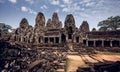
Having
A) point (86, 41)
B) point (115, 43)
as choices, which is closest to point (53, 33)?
point (86, 41)

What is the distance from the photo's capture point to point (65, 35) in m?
40.0

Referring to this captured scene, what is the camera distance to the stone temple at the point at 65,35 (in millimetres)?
37291

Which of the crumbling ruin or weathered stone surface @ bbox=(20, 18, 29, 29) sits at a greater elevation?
weathered stone surface @ bbox=(20, 18, 29, 29)

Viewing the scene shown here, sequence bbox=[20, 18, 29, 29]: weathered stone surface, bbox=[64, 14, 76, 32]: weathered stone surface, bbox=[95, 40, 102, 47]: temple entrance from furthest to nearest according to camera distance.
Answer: bbox=[20, 18, 29, 29]: weathered stone surface, bbox=[64, 14, 76, 32]: weathered stone surface, bbox=[95, 40, 102, 47]: temple entrance

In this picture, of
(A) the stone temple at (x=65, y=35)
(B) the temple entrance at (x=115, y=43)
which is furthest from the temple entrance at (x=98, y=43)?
A: (B) the temple entrance at (x=115, y=43)

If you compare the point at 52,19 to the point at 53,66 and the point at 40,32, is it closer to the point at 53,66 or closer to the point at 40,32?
the point at 40,32

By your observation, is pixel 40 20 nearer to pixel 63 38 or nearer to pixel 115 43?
pixel 63 38

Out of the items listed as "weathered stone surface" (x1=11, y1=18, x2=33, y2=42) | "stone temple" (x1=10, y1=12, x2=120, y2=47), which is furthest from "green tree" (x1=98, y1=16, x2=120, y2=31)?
"weathered stone surface" (x1=11, y1=18, x2=33, y2=42)

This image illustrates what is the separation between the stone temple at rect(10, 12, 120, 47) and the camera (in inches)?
1468

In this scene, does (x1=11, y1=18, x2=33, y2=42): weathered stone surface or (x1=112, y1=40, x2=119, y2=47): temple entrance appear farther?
(x1=11, y1=18, x2=33, y2=42): weathered stone surface

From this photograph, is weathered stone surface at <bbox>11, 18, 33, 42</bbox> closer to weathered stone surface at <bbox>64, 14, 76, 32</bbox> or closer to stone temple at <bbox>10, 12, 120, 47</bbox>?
stone temple at <bbox>10, 12, 120, 47</bbox>

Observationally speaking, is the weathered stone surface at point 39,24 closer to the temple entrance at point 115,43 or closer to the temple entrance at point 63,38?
the temple entrance at point 63,38

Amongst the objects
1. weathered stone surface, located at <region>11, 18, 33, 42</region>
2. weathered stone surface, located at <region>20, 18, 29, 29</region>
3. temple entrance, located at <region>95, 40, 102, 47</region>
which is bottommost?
temple entrance, located at <region>95, 40, 102, 47</region>

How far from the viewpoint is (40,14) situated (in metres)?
50.9
